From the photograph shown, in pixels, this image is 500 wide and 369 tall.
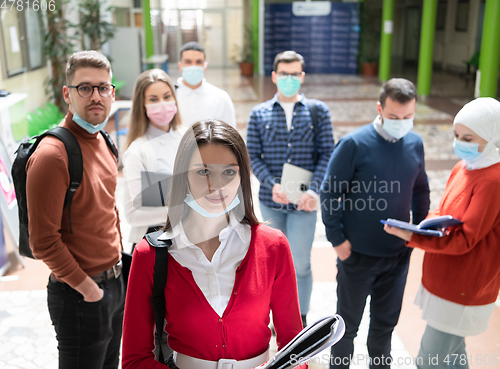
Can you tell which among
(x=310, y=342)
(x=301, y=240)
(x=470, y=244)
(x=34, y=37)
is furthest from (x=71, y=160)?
(x=34, y=37)

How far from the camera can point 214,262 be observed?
144cm

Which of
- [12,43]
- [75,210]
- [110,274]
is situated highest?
[12,43]

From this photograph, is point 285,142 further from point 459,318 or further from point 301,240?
point 459,318

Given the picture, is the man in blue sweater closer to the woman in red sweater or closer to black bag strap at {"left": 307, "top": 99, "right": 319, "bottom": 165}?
black bag strap at {"left": 307, "top": 99, "right": 319, "bottom": 165}

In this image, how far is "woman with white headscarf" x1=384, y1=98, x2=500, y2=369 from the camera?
2064mm

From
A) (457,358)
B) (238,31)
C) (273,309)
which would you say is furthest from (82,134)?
(238,31)

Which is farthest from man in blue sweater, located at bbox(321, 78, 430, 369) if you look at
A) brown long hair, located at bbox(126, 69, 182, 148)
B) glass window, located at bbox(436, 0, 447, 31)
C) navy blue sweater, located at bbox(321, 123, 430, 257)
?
glass window, located at bbox(436, 0, 447, 31)

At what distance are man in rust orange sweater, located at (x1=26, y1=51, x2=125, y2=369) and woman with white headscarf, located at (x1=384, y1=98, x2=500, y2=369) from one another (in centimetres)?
137

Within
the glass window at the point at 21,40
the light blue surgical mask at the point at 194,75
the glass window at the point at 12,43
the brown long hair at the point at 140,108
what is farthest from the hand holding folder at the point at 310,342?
the glass window at the point at 12,43

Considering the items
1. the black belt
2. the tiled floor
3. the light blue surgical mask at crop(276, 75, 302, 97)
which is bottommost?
the tiled floor

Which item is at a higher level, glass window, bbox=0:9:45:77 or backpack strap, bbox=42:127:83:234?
glass window, bbox=0:9:45:77

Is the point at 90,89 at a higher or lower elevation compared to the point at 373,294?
higher

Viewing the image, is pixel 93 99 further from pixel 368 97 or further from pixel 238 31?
pixel 238 31

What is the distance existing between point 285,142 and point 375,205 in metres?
0.95
